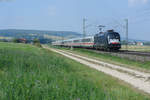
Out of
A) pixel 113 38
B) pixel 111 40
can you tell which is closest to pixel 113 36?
pixel 113 38

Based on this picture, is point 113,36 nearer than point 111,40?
No

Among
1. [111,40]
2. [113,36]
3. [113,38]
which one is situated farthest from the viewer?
[113,36]

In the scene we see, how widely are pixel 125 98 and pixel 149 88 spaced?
10.1 ft

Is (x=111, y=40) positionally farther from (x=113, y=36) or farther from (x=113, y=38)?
(x=113, y=36)

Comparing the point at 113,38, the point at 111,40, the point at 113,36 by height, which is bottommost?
the point at 111,40

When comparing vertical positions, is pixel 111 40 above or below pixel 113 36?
below

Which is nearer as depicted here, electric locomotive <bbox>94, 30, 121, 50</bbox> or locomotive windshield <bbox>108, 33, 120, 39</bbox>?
electric locomotive <bbox>94, 30, 121, 50</bbox>

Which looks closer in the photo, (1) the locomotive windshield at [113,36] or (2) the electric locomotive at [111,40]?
(2) the electric locomotive at [111,40]

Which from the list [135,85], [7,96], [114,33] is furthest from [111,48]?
[7,96]

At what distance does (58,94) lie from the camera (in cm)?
595

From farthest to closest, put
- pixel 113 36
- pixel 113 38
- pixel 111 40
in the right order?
1. pixel 113 36
2. pixel 113 38
3. pixel 111 40

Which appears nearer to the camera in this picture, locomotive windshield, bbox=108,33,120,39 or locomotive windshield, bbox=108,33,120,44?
locomotive windshield, bbox=108,33,120,44

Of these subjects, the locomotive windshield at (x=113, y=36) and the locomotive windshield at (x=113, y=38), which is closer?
the locomotive windshield at (x=113, y=38)

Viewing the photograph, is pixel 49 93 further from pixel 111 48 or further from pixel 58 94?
pixel 111 48
